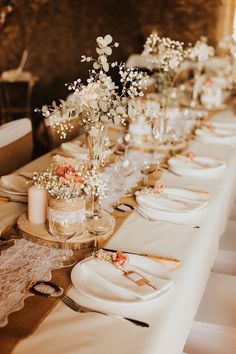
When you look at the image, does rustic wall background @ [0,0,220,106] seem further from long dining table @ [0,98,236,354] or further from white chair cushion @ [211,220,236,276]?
long dining table @ [0,98,236,354]

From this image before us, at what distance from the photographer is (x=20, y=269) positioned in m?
1.64

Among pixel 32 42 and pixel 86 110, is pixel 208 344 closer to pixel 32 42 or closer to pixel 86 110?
pixel 86 110

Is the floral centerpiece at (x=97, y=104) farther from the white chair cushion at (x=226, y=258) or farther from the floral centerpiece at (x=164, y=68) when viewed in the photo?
the floral centerpiece at (x=164, y=68)

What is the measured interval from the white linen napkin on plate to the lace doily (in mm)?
117

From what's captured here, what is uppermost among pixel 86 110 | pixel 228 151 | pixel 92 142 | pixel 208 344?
pixel 86 110

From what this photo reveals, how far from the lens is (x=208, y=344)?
189 centimetres

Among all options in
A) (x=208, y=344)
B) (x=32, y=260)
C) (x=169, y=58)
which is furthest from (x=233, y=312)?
(x=169, y=58)

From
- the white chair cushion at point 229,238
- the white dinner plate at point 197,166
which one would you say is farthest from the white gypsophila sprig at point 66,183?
the white chair cushion at point 229,238

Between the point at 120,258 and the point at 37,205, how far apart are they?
0.44 meters

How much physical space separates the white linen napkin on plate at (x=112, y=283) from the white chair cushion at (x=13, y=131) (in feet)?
4.52

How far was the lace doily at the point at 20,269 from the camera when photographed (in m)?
1.46

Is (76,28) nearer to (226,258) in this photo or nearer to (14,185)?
(14,185)

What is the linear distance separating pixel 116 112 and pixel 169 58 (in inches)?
51.4

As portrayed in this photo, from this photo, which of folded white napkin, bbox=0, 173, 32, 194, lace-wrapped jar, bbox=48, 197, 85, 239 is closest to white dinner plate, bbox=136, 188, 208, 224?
lace-wrapped jar, bbox=48, 197, 85, 239
